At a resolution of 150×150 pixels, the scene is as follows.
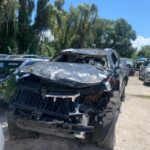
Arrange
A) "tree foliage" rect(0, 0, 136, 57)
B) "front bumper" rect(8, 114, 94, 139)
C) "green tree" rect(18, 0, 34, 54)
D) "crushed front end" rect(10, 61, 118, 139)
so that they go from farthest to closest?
"green tree" rect(18, 0, 34, 54), "tree foliage" rect(0, 0, 136, 57), "crushed front end" rect(10, 61, 118, 139), "front bumper" rect(8, 114, 94, 139)

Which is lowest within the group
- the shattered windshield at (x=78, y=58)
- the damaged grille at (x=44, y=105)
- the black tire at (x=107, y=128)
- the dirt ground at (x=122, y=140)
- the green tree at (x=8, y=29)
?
the dirt ground at (x=122, y=140)

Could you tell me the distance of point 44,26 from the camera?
119ft

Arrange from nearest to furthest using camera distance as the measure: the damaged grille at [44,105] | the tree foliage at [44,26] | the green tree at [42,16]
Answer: the damaged grille at [44,105], the tree foliage at [44,26], the green tree at [42,16]

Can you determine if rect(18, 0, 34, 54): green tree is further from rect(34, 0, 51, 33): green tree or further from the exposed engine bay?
the exposed engine bay

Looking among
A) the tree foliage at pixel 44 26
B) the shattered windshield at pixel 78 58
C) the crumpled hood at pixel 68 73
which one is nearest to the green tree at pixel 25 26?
the tree foliage at pixel 44 26

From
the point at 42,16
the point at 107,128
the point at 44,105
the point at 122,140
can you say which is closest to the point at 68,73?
the point at 44,105

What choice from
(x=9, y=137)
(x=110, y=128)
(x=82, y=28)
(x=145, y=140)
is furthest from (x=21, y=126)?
(x=82, y=28)

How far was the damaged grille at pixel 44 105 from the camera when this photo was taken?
635 cm

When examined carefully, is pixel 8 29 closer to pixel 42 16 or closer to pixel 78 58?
pixel 42 16

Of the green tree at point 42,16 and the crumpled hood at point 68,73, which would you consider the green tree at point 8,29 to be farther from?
the crumpled hood at point 68,73

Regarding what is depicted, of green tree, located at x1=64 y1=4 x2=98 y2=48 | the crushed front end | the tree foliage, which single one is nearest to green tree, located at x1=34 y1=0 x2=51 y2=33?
the tree foliage

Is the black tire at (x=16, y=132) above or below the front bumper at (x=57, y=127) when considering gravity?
below

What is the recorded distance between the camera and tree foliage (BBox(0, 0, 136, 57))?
102 ft

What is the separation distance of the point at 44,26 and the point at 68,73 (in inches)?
1183
